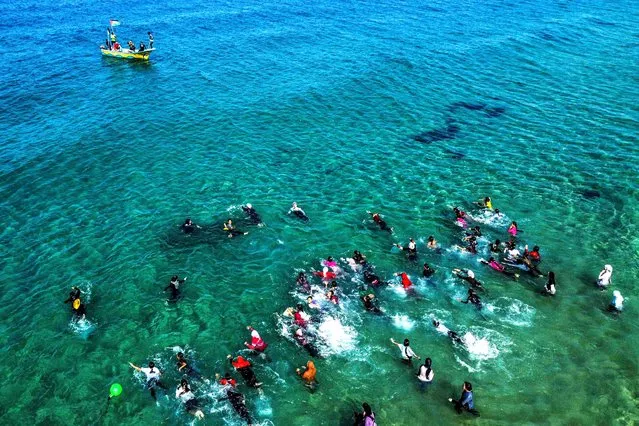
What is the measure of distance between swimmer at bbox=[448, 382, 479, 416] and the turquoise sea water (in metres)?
0.64

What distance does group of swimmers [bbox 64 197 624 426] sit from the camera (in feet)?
79.9

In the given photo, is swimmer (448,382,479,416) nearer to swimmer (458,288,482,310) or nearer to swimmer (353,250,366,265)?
swimmer (458,288,482,310)

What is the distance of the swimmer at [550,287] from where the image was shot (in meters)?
30.3

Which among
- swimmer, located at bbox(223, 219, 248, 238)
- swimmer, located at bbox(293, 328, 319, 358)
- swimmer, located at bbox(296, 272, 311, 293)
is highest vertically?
swimmer, located at bbox(296, 272, 311, 293)

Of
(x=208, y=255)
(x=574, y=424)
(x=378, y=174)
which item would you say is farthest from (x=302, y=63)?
(x=574, y=424)

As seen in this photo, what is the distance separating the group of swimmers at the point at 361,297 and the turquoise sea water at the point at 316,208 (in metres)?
0.69

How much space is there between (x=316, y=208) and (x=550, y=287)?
19305 millimetres

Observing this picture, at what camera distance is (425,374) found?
2500cm

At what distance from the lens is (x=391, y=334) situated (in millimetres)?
28297

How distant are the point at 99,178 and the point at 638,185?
5088 cm

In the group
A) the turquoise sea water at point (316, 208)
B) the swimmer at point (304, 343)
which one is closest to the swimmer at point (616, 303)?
the turquoise sea water at point (316, 208)

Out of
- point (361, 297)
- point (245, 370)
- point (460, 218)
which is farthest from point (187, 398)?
point (460, 218)

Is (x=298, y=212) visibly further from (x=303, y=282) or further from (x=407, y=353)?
(x=407, y=353)

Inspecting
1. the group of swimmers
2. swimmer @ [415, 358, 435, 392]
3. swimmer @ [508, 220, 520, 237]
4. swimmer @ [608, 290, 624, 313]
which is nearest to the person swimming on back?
the group of swimmers
